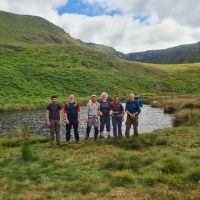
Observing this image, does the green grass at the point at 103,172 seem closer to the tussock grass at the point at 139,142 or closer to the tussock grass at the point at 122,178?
the tussock grass at the point at 122,178

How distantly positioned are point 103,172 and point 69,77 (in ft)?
248

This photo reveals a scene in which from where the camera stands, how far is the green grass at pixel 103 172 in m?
10.1

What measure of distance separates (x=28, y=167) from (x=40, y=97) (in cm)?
5511

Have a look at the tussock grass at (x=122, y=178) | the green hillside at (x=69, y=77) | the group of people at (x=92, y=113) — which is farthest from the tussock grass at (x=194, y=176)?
the green hillside at (x=69, y=77)

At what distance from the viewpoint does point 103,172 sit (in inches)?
480

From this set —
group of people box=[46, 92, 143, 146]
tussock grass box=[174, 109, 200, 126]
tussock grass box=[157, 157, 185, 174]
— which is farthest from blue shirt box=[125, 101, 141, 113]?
tussock grass box=[174, 109, 200, 126]

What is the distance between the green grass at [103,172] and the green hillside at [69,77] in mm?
39618

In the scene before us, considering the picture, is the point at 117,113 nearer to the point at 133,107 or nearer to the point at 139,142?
the point at 133,107

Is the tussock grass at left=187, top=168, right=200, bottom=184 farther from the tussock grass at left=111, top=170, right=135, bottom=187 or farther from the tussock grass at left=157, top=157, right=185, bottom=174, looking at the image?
the tussock grass at left=111, top=170, right=135, bottom=187

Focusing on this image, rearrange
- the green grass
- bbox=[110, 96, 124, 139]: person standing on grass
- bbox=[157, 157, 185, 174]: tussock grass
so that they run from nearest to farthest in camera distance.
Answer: the green grass → bbox=[157, 157, 185, 174]: tussock grass → bbox=[110, 96, 124, 139]: person standing on grass

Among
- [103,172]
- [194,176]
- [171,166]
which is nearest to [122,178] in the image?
[103,172]

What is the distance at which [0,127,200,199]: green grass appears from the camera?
10062 mm

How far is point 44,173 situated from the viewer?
41.2 feet

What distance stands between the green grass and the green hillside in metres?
39.6
